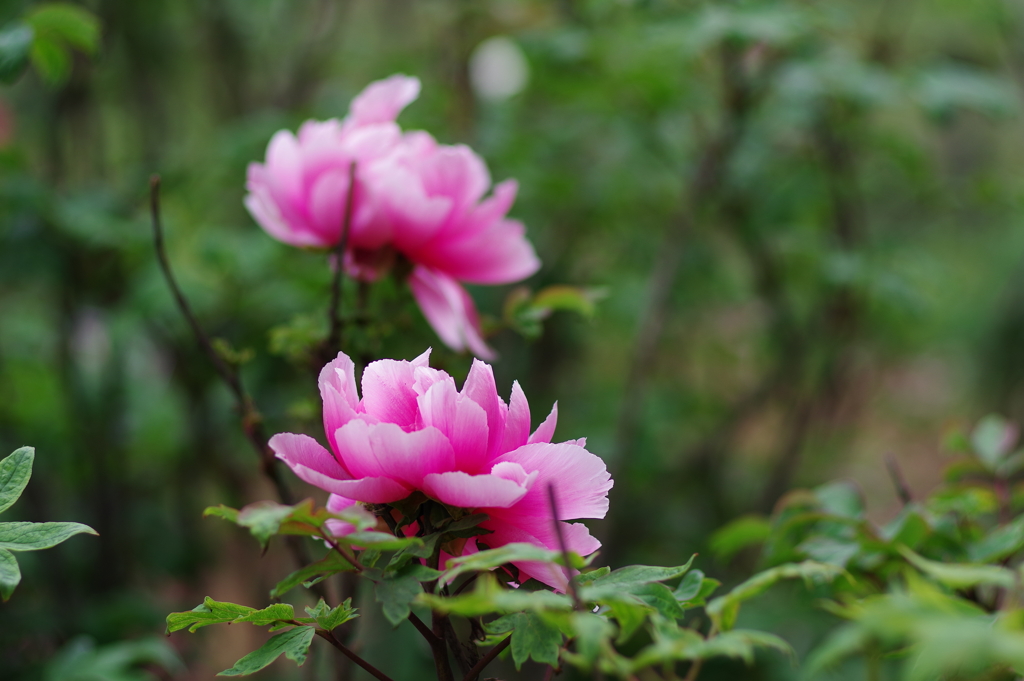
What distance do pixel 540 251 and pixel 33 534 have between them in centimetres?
142

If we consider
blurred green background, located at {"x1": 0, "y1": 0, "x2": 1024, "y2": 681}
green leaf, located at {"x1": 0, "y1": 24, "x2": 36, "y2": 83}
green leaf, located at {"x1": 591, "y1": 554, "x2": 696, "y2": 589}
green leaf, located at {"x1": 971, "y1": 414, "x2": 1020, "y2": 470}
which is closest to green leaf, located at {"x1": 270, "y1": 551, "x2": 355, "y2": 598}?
green leaf, located at {"x1": 591, "y1": 554, "x2": 696, "y2": 589}

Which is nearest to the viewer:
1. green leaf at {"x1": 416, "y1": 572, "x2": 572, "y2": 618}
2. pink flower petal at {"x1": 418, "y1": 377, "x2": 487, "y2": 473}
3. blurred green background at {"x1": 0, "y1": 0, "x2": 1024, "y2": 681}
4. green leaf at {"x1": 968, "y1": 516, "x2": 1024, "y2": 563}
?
green leaf at {"x1": 416, "y1": 572, "x2": 572, "y2": 618}

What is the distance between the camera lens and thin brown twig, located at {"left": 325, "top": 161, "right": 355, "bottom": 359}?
0.61 m

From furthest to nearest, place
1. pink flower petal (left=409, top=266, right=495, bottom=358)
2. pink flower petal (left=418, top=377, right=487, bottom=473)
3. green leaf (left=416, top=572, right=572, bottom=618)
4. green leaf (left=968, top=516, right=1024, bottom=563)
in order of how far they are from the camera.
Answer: pink flower petal (left=409, top=266, right=495, bottom=358) → green leaf (left=968, top=516, right=1024, bottom=563) → pink flower petal (left=418, top=377, right=487, bottom=473) → green leaf (left=416, top=572, right=572, bottom=618)

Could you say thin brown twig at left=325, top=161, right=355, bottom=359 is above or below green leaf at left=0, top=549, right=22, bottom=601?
above

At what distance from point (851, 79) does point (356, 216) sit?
95 centimetres

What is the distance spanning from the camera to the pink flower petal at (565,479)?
16.9 inches

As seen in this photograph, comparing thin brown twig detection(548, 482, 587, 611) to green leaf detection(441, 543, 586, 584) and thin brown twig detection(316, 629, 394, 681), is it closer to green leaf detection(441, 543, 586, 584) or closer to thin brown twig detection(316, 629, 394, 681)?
green leaf detection(441, 543, 586, 584)

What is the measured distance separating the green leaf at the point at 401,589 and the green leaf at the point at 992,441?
64cm

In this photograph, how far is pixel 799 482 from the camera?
2014mm

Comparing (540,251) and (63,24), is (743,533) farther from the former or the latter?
(540,251)

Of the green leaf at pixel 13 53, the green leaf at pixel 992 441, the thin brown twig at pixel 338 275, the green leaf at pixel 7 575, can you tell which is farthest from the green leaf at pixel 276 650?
the green leaf at pixel 992 441

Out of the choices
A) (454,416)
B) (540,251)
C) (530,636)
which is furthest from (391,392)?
(540,251)

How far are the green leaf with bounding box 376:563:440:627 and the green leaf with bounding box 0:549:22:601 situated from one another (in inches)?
7.0
